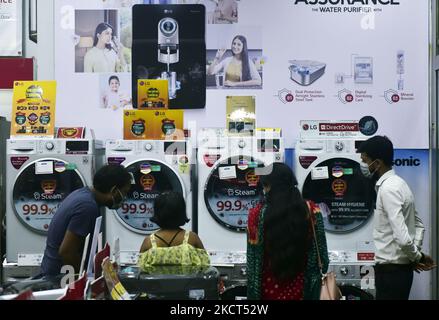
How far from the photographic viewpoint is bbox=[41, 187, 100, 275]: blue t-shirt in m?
3.23

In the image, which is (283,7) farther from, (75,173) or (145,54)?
(75,173)

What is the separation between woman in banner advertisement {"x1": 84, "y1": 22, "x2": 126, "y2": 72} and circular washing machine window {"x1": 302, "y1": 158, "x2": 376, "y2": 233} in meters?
2.04

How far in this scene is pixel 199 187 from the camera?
4578 millimetres

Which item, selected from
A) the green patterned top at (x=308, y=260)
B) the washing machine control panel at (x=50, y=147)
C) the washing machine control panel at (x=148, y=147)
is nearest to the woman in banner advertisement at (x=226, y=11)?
the washing machine control panel at (x=148, y=147)

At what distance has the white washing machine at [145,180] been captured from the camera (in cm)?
455

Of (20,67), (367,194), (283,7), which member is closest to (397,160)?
(367,194)

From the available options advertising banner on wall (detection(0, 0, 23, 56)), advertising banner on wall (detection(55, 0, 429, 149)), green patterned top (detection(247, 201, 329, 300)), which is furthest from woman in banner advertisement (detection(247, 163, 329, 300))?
advertising banner on wall (detection(0, 0, 23, 56))

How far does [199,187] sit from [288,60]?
150 cm

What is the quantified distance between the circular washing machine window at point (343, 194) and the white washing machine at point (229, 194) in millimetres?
383

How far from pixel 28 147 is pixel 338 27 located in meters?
2.88

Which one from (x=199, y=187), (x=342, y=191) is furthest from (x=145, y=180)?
(x=342, y=191)

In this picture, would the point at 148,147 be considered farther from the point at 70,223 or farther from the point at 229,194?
the point at 70,223

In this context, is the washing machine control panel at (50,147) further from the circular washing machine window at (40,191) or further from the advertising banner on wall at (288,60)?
the advertising banner on wall at (288,60)

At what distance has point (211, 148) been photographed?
4.63m
